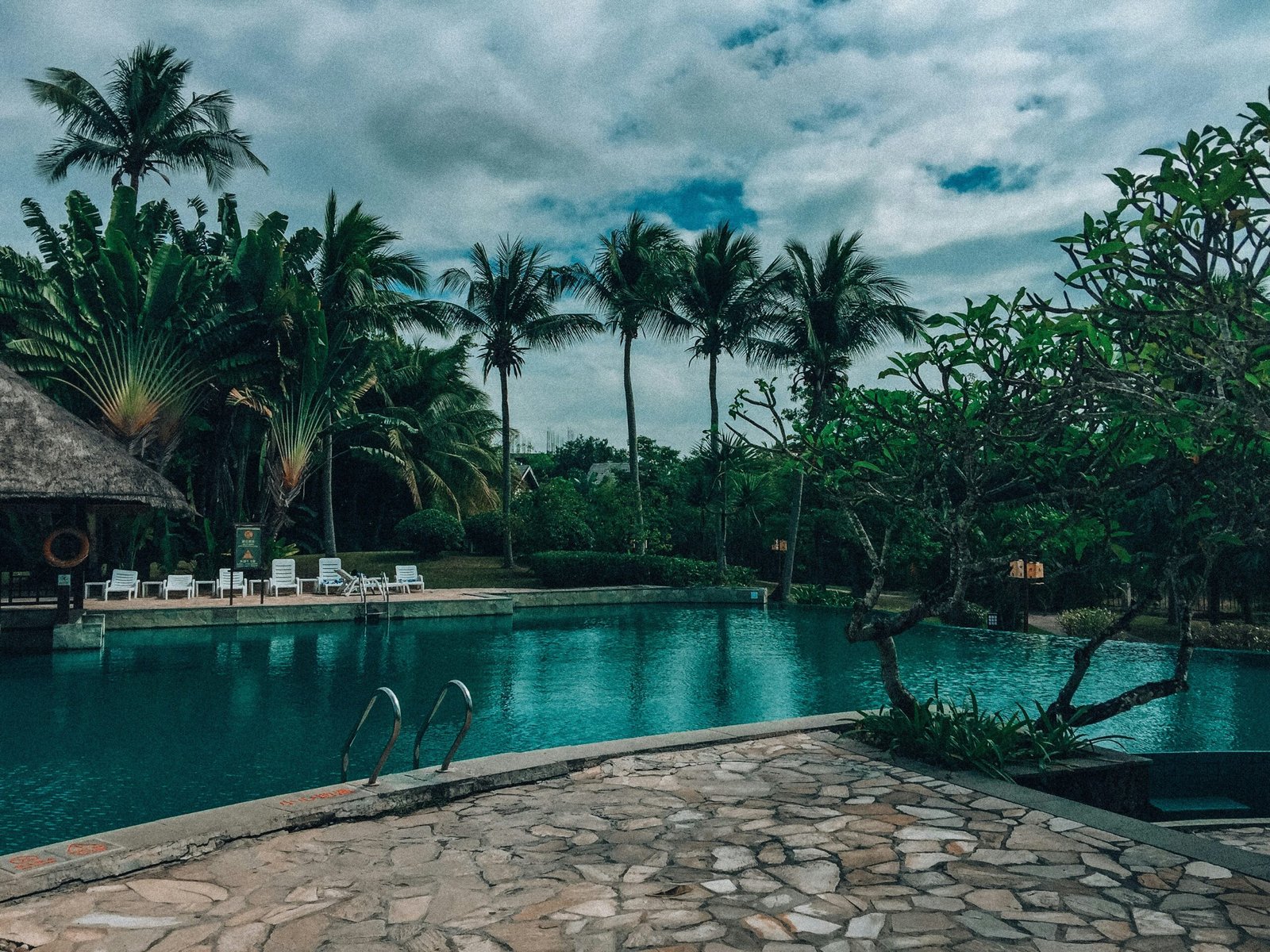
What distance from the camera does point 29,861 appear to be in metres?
4.54

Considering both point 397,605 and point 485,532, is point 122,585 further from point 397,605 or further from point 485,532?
point 485,532

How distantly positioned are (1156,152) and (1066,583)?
21.2 meters

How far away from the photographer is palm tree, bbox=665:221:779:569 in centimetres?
2783

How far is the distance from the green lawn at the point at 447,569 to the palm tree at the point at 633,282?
3.95 m

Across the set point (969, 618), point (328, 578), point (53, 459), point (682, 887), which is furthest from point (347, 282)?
point (682, 887)

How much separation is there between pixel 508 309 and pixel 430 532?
23.9 feet

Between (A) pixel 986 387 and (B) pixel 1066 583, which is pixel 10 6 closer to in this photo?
(A) pixel 986 387

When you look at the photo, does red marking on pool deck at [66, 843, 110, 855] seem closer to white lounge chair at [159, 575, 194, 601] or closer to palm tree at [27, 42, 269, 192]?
white lounge chair at [159, 575, 194, 601]

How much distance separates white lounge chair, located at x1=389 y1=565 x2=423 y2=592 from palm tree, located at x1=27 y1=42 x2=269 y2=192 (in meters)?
13.1

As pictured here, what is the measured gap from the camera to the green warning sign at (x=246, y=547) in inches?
800

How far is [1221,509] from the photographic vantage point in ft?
23.8

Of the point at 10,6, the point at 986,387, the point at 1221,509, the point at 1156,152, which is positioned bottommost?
the point at 1221,509

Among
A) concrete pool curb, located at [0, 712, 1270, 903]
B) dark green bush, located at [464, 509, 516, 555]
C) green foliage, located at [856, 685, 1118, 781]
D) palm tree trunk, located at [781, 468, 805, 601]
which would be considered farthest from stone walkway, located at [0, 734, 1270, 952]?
dark green bush, located at [464, 509, 516, 555]

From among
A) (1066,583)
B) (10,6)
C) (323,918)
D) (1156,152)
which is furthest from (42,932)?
(1066,583)
